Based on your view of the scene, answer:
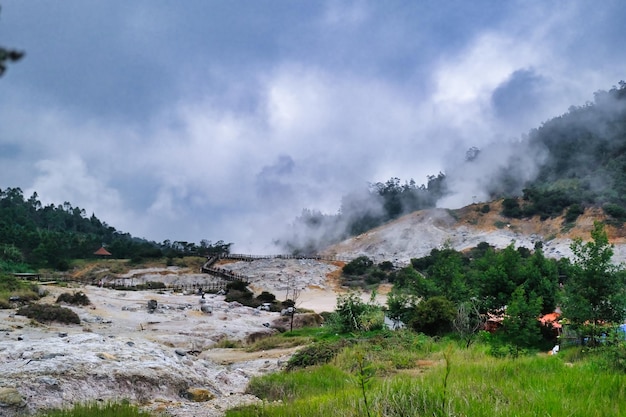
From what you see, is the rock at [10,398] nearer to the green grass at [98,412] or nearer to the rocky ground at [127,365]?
the rocky ground at [127,365]

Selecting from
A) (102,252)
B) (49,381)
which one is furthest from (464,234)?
(49,381)

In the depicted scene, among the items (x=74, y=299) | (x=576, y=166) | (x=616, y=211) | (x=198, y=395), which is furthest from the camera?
(x=576, y=166)

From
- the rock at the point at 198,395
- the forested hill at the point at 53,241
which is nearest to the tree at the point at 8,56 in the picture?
the rock at the point at 198,395

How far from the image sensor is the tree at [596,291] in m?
15.7

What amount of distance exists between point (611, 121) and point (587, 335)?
100 m

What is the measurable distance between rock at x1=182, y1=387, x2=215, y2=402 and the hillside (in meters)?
56.7

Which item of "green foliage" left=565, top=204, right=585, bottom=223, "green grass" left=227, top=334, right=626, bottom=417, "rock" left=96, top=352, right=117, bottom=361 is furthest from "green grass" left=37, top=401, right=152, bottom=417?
"green foliage" left=565, top=204, right=585, bottom=223

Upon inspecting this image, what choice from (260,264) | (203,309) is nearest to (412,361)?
(203,309)

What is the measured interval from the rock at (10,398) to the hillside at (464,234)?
59.9 metres

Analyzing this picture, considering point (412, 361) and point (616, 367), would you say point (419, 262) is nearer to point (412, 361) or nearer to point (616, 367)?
point (412, 361)

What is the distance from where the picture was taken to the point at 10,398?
754 centimetres

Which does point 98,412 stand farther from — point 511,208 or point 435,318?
point 511,208

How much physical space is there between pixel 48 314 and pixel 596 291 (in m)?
22.2

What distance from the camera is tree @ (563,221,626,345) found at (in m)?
15.7
